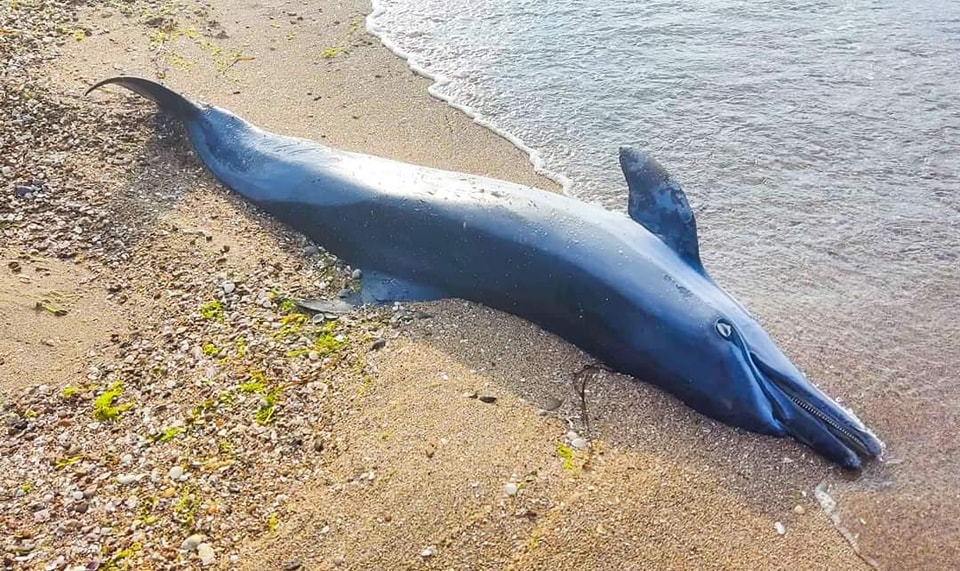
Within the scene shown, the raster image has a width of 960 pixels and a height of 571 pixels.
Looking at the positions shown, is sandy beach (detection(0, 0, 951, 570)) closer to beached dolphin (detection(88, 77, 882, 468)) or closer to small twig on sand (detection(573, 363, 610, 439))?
small twig on sand (detection(573, 363, 610, 439))

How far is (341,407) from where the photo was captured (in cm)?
405

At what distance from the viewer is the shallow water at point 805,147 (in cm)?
397

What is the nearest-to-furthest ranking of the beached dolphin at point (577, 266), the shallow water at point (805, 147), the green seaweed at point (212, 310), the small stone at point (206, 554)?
the small stone at point (206, 554), the beached dolphin at point (577, 266), the shallow water at point (805, 147), the green seaweed at point (212, 310)

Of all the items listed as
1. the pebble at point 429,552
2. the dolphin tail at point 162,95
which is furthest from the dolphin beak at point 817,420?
the dolphin tail at point 162,95

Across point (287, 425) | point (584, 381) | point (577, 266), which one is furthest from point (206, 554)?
point (577, 266)

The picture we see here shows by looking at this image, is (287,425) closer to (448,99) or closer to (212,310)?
(212,310)

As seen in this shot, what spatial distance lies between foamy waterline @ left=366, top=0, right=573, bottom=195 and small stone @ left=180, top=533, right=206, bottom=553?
11.4 feet

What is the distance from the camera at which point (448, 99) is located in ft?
23.0

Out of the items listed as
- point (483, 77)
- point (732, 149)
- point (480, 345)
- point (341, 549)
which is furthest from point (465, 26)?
point (341, 549)

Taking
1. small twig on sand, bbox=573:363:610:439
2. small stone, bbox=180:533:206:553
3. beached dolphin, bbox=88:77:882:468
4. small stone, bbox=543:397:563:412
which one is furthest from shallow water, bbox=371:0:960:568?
small stone, bbox=180:533:206:553

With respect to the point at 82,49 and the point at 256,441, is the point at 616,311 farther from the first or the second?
the point at 82,49

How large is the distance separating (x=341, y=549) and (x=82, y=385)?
5.91 feet

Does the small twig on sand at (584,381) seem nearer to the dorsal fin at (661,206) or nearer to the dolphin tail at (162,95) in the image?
the dorsal fin at (661,206)

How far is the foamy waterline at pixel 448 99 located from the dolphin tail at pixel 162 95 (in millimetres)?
2109
